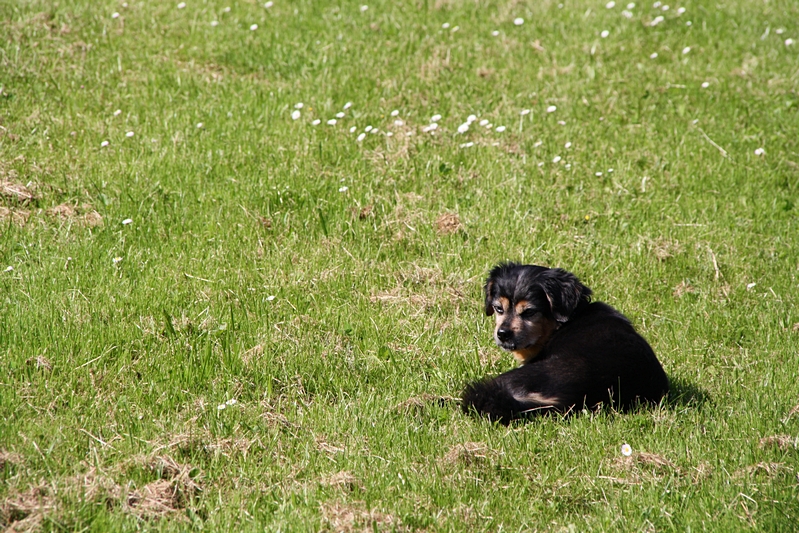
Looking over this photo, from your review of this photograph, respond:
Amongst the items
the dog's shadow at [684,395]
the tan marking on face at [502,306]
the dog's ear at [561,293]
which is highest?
the dog's ear at [561,293]

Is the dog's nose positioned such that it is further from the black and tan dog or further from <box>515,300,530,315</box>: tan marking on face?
<box>515,300,530,315</box>: tan marking on face

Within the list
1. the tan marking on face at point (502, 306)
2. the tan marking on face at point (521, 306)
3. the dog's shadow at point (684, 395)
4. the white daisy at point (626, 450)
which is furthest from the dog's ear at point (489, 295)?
the white daisy at point (626, 450)

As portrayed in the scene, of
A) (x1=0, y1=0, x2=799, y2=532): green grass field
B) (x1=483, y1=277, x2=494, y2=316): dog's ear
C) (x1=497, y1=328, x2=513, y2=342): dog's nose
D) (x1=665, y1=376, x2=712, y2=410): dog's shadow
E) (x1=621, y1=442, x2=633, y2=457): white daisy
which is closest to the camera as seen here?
(x1=0, y1=0, x2=799, y2=532): green grass field

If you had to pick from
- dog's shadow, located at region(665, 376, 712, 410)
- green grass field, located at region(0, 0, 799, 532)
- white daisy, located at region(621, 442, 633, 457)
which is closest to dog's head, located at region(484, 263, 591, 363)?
green grass field, located at region(0, 0, 799, 532)

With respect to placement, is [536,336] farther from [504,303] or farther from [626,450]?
[626,450]

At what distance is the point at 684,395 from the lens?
5.28 m

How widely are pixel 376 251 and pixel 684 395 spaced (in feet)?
9.13

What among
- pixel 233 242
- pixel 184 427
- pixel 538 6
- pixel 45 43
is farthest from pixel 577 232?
pixel 45 43

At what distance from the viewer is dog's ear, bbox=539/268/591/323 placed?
18.3 ft

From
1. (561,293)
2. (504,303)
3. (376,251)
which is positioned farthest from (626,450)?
(376,251)

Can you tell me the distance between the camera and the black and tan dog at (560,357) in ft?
16.1

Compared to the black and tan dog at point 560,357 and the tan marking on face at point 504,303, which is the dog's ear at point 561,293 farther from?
the tan marking on face at point 504,303

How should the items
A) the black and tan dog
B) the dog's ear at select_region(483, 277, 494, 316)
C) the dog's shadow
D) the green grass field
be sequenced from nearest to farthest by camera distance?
the green grass field
the black and tan dog
the dog's shadow
the dog's ear at select_region(483, 277, 494, 316)

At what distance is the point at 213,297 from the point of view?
6047 millimetres
